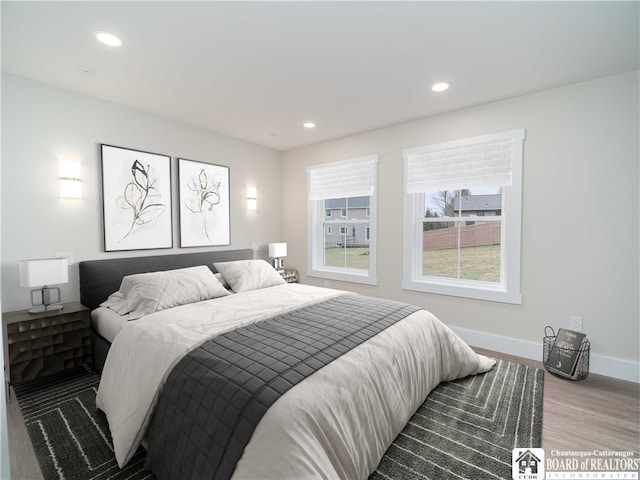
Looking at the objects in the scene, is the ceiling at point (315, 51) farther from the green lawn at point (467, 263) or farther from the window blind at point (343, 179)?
the green lawn at point (467, 263)

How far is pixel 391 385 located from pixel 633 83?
10.1 ft

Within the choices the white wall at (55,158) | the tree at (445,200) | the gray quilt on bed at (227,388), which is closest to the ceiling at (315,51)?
the white wall at (55,158)

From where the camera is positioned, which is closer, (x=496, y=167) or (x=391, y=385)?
(x=391, y=385)

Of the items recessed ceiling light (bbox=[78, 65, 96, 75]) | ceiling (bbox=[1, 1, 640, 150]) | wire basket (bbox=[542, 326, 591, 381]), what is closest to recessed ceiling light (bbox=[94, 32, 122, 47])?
ceiling (bbox=[1, 1, 640, 150])

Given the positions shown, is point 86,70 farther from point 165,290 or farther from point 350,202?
point 350,202

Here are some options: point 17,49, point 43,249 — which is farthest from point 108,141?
point 43,249

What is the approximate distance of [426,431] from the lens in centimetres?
196

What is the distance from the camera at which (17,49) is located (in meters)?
2.21

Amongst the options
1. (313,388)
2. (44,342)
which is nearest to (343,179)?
(313,388)

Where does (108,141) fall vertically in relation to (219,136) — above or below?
below

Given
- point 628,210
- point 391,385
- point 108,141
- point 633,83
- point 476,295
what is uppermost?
point 633,83

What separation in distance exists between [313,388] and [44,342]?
2.41 m

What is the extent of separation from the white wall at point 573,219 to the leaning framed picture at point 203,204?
8.78ft

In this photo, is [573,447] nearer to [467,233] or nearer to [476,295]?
[476,295]
